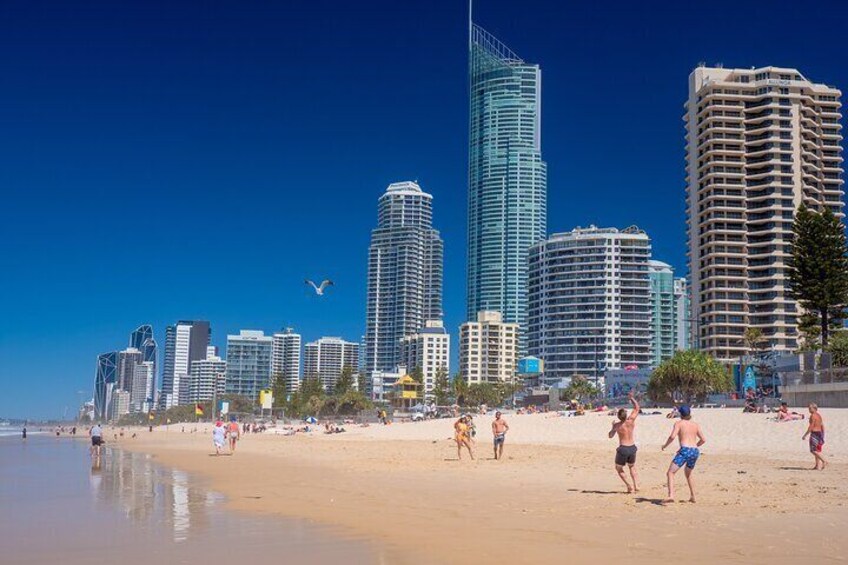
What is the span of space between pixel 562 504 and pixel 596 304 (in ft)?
532

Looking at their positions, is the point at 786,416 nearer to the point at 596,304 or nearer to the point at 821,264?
the point at 821,264

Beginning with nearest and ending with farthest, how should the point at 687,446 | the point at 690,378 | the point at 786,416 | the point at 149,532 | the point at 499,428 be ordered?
the point at 149,532, the point at 687,446, the point at 499,428, the point at 786,416, the point at 690,378

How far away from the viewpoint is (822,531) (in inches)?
408

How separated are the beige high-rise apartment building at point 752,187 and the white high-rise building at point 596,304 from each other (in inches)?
1607

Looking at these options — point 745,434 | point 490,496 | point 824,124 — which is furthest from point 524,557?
point 824,124

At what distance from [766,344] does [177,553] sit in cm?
11767

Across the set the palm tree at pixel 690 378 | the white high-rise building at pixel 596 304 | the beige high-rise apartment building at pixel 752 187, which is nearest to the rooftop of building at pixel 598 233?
the white high-rise building at pixel 596 304

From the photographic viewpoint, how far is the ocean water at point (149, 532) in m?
9.43

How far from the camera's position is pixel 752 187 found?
410ft

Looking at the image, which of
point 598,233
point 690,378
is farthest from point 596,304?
point 690,378

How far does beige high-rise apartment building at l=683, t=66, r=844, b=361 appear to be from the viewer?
120m

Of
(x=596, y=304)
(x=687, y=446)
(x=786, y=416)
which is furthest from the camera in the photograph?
(x=596, y=304)

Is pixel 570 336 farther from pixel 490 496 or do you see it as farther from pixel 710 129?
pixel 490 496

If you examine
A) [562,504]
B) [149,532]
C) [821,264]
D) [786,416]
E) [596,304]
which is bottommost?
[149,532]
